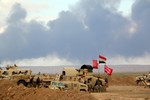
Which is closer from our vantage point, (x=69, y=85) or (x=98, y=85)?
(x=69, y=85)

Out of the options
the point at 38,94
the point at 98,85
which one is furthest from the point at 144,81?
the point at 38,94

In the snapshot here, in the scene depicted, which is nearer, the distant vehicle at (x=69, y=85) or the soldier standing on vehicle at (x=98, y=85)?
the distant vehicle at (x=69, y=85)

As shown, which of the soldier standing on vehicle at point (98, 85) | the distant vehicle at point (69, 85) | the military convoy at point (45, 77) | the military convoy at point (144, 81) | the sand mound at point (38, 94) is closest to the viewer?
the sand mound at point (38, 94)

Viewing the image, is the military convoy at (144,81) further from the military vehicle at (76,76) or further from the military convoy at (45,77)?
the military vehicle at (76,76)

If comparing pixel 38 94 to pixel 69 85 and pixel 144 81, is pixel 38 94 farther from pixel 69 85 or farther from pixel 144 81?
pixel 144 81

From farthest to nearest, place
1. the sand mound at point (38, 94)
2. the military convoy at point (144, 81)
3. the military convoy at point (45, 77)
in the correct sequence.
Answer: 1. the military convoy at point (144, 81)
2. the military convoy at point (45, 77)
3. the sand mound at point (38, 94)

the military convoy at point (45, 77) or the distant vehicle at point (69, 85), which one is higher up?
the military convoy at point (45, 77)

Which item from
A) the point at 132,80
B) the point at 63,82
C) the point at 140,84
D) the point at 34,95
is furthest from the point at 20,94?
the point at 132,80

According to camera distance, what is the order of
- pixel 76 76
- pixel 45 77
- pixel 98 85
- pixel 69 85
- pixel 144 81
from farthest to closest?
pixel 144 81
pixel 98 85
pixel 45 77
pixel 76 76
pixel 69 85

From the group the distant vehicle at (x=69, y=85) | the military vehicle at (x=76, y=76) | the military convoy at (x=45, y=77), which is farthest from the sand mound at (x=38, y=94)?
the military vehicle at (x=76, y=76)

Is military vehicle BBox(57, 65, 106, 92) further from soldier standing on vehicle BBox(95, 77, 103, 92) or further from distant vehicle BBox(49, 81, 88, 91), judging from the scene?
distant vehicle BBox(49, 81, 88, 91)

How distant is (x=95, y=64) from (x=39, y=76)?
423 inches

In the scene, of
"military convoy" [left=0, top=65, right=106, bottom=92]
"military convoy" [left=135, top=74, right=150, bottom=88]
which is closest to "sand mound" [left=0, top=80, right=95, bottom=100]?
"military convoy" [left=0, top=65, right=106, bottom=92]

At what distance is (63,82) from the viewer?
3712cm
